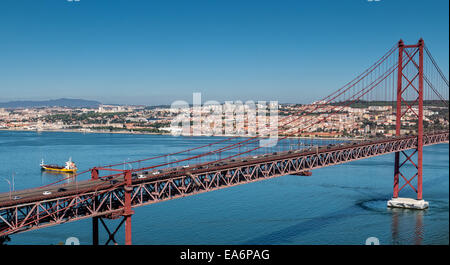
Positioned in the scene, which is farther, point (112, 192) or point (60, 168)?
point (60, 168)

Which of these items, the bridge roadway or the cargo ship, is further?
the cargo ship

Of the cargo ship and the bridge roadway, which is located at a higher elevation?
the bridge roadway

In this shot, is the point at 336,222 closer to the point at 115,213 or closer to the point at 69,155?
the point at 115,213

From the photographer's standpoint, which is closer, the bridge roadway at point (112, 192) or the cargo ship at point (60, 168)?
the bridge roadway at point (112, 192)

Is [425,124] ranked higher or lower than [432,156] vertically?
higher

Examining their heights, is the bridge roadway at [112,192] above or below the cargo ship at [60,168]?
above

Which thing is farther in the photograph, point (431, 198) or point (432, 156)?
point (432, 156)

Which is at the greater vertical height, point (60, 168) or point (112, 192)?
Answer: point (112, 192)
